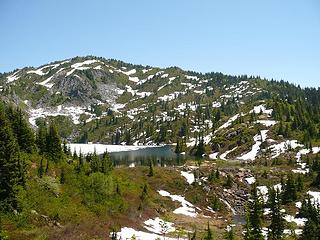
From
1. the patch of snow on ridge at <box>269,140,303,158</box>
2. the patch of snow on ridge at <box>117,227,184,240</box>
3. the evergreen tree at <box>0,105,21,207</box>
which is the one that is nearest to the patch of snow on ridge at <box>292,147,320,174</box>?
the patch of snow on ridge at <box>269,140,303,158</box>

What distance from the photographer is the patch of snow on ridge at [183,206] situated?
103375mm

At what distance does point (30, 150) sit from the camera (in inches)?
3280

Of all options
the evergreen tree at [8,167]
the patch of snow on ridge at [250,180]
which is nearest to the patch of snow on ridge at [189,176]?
the patch of snow on ridge at [250,180]

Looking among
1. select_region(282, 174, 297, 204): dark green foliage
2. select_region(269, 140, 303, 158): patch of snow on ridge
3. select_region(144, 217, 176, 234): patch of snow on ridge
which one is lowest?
select_region(144, 217, 176, 234): patch of snow on ridge

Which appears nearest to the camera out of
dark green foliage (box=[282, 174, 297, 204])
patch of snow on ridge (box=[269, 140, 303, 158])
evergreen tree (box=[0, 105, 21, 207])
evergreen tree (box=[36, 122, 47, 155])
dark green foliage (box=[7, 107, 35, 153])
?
evergreen tree (box=[0, 105, 21, 207])

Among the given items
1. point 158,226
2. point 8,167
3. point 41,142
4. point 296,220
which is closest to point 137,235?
point 158,226

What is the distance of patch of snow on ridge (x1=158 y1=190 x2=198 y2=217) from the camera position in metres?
103

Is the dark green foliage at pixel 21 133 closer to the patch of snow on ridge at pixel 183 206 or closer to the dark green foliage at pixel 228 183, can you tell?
the patch of snow on ridge at pixel 183 206

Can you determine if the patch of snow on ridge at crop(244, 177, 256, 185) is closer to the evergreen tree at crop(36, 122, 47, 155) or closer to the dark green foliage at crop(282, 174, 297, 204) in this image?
the dark green foliage at crop(282, 174, 297, 204)

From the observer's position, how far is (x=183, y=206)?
359ft

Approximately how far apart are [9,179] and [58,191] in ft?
46.0

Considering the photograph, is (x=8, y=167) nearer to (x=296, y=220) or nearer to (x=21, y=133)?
(x=21, y=133)

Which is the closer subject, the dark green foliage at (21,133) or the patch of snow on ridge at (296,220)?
the dark green foliage at (21,133)

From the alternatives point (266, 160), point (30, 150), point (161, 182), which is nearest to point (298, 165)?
point (266, 160)
